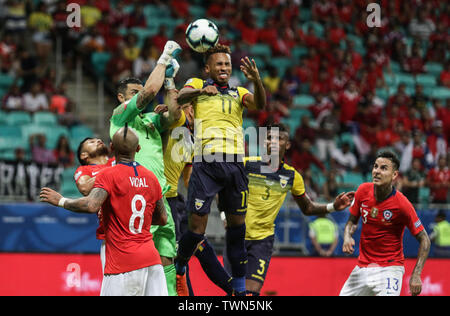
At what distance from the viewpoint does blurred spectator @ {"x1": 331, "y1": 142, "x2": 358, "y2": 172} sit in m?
16.3

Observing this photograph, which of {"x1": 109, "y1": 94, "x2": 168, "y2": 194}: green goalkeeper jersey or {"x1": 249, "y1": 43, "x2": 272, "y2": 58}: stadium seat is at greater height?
{"x1": 249, "y1": 43, "x2": 272, "y2": 58}: stadium seat

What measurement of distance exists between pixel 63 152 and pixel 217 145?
313 inches

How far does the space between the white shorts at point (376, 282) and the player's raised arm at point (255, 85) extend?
2.17 meters

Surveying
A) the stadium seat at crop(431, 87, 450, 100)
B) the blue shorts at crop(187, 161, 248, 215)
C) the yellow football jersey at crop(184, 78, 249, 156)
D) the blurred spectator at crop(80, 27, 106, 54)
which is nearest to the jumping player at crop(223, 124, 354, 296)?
the blue shorts at crop(187, 161, 248, 215)

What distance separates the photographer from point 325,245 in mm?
13453

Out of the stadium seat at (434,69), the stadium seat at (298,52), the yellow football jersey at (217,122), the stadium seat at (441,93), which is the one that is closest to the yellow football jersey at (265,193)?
the yellow football jersey at (217,122)

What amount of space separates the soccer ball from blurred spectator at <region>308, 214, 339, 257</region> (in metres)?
6.99

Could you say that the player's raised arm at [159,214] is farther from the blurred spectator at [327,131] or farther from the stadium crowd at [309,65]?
the blurred spectator at [327,131]

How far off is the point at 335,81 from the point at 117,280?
13.3 meters

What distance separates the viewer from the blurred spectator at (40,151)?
47.2ft

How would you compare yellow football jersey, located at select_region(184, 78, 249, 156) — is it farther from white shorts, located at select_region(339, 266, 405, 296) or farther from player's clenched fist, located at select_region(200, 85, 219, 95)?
white shorts, located at select_region(339, 266, 405, 296)

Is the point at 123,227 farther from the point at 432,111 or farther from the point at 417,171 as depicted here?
the point at 432,111
